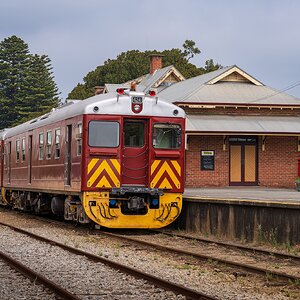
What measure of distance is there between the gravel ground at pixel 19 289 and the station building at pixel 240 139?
2049 centimetres

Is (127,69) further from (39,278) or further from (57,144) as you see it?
(39,278)

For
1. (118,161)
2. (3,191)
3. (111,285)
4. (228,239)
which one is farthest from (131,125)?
(3,191)

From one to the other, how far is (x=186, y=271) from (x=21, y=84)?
285 feet

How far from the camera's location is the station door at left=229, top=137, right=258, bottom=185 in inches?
1266

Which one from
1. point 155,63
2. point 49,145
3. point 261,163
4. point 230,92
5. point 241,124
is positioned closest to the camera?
point 49,145

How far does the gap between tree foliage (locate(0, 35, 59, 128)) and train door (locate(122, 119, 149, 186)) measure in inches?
2892

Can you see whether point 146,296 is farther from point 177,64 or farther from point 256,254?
point 177,64

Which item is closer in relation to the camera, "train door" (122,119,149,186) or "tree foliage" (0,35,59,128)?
"train door" (122,119,149,186)

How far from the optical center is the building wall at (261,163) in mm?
31641

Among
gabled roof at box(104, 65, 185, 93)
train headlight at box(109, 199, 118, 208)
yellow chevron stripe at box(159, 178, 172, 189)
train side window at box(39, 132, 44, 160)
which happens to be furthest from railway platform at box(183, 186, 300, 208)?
gabled roof at box(104, 65, 185, 93)

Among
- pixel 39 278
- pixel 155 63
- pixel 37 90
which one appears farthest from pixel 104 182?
pixel 37 90

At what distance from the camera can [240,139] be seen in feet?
106

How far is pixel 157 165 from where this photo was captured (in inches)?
662

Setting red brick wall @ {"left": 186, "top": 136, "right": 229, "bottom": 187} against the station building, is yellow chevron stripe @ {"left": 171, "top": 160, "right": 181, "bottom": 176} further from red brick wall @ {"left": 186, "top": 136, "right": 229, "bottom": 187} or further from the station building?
red brick wall @ {"left": 186, "top": 136, "right": 229, "bottom": 187}
